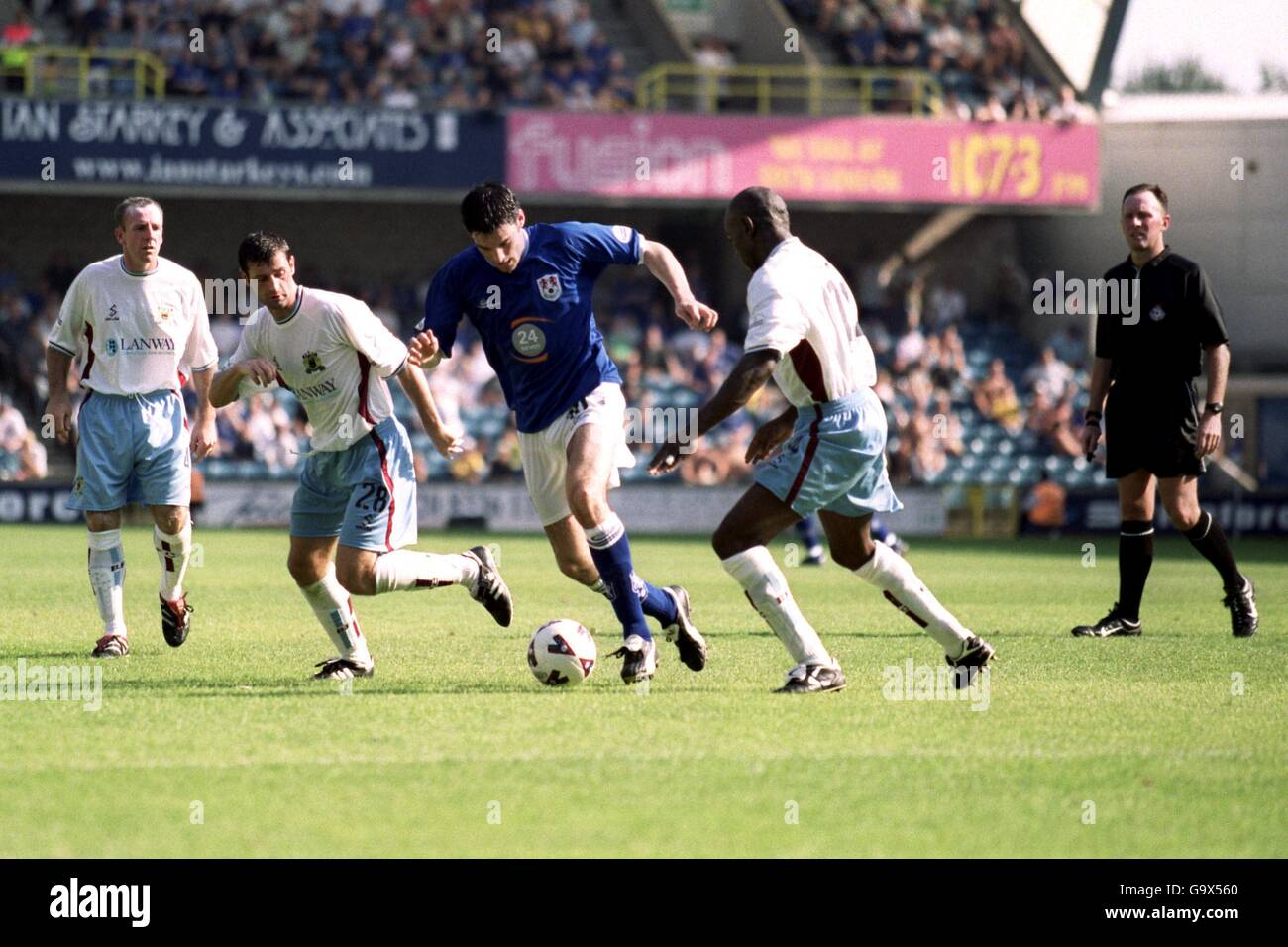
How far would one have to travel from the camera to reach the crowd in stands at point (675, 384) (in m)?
26.4

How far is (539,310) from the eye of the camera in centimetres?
818

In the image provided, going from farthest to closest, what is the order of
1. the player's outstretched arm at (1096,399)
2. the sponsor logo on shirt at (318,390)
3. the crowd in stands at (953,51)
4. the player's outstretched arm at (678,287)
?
the crowd in stands at (953,51) < the player's outstretched arm at (1096,399) < the sponsor logo on shirt at (318,390) < the player's outstretched arm at (678,287)

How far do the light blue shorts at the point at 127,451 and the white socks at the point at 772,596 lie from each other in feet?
11.1

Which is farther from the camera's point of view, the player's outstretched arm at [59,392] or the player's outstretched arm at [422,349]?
the player's outstretched arm at [59,392]

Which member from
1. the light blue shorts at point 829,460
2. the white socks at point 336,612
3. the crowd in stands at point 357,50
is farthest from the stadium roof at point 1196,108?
the white socks at point 336,612

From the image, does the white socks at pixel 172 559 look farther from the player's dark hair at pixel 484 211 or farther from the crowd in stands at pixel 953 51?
the crowd in stands at pixel 953 51

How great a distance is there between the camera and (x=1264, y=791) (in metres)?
5.71

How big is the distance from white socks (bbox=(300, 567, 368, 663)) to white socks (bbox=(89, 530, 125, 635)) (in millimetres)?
1636

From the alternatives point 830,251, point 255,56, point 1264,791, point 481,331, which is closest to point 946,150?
point 830,251

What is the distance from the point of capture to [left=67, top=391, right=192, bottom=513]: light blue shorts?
367 inches

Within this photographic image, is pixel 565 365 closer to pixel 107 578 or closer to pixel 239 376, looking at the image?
pixel 239 376

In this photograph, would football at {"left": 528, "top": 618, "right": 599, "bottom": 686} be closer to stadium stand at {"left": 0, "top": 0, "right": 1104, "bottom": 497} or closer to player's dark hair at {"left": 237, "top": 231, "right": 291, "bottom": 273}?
player's dark hair at {"left": 237, "top": 231, "right": 291, "bottom": 273}
